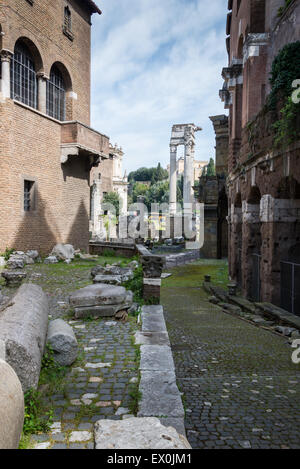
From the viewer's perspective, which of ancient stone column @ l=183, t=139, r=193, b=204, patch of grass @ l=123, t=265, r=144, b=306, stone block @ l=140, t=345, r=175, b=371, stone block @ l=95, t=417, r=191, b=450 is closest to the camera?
stone block @ l=95, t=417, r=191, b=450

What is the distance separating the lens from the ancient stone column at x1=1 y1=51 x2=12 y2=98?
13719 mm

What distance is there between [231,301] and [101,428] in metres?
9.04

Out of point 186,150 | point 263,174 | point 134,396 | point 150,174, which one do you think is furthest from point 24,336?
point 150,174

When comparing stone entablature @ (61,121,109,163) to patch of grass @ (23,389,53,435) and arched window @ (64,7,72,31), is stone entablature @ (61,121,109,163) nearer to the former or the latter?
arched window @ (64,7,72,31)

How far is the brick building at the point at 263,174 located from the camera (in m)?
9.16

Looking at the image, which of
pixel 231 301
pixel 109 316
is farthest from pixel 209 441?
pixel 231 301

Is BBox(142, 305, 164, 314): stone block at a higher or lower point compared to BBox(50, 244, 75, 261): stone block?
lower

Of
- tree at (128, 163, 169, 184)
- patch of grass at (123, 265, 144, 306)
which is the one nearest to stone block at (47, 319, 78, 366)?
patch of grass at (123, 265, 144, 306)

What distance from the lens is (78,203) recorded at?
63.3 feet

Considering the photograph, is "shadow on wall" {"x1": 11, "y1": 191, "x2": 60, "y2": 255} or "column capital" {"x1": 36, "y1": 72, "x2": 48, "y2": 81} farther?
"column capital" {"x1": 36, "y1": 72, "x2": 48, "y2": 81}

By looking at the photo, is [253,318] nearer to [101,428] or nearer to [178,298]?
[178,298]

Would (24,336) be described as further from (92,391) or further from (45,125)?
(45,125)

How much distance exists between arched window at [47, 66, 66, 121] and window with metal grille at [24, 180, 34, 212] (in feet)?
12.9

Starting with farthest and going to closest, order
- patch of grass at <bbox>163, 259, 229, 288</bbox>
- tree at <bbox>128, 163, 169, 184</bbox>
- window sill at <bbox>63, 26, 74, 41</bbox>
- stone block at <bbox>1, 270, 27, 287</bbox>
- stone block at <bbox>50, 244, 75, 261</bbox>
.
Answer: tree at <bbox>128, 163, 169, 184</bbox> → window sill at <bbox>63, 26, 74, 41</bbox> → stone block at <bbox>50, 244, 75, 261</bbox> → patch of grass at <bbox>163, 259, 229, 288</bbox> → stone block at <bbox>1, 270, 27, 287</bbox>
